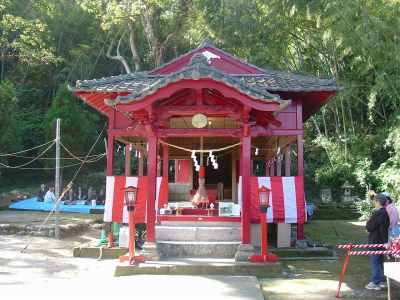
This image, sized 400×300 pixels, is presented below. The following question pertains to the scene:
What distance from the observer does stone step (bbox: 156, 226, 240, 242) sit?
1001 cm

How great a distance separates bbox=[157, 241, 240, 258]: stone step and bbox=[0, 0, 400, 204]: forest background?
31.1ft

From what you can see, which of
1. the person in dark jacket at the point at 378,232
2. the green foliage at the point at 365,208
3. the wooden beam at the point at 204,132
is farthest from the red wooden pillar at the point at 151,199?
the green foliage at the point at 365,208

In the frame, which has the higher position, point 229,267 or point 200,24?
point 200,24

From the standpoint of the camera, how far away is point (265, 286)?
296 inches

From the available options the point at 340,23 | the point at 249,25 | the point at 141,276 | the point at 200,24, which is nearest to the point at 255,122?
the point at 141,276

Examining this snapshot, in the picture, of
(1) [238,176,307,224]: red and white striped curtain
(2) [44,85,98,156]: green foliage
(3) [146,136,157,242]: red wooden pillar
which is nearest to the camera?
(3) [146,136,157,242]: red wooden pillar

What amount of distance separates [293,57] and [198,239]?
1614cm

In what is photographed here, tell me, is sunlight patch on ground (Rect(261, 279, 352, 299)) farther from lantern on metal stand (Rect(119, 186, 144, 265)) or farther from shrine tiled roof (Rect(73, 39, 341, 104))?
shrine tiled roof (Rect(73, 39, 341, 104))

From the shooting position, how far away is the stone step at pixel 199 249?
949 cm

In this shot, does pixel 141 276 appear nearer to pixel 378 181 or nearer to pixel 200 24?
pixel 378 181

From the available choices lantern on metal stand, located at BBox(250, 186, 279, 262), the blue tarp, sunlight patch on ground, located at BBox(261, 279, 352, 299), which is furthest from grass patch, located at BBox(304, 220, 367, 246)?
the blue tarp

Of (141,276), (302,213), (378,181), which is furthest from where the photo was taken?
(378,181)

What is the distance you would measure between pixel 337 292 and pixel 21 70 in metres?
29.3

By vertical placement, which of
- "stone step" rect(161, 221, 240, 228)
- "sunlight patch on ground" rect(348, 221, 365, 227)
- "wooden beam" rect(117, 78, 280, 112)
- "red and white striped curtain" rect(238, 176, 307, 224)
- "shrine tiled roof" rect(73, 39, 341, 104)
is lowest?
"sunlight patch on ground" rect(348, 221, 365, 227)
